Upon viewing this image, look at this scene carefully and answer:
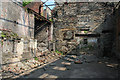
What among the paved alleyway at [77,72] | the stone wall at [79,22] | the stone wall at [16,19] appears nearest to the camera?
the paved alleyway at [77,72]

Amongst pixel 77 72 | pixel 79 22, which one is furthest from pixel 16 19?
pixel 79 22

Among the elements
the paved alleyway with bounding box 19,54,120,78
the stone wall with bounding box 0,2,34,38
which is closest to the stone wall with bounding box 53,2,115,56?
the stone wall with bounding box 0,2,34,38

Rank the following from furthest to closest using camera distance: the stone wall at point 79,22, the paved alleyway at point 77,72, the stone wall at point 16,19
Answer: the stone wall at point 79,22 < the stone wall at point 16,19 < the paved alleyway at point 77,72

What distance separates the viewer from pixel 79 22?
9.31 m

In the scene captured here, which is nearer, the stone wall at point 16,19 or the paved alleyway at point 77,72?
the paved alleyway at point 77,72

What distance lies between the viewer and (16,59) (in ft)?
16.9

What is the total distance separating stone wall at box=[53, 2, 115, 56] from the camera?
8.73 m

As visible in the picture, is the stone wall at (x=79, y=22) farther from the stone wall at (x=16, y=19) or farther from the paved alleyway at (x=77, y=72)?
the paved alleyway at (x=77, y=72)

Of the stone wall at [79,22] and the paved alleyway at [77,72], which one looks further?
the stone wall at [79,22]

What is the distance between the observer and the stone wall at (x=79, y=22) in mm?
8734

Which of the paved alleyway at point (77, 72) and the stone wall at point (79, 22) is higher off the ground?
the stone wall at point (79, 22)

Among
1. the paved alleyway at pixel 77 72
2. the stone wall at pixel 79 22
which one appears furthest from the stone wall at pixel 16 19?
the stone wall at pixel 79 22

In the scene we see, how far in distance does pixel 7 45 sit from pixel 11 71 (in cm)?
137

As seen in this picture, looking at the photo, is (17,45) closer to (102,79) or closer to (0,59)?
(0,59)
